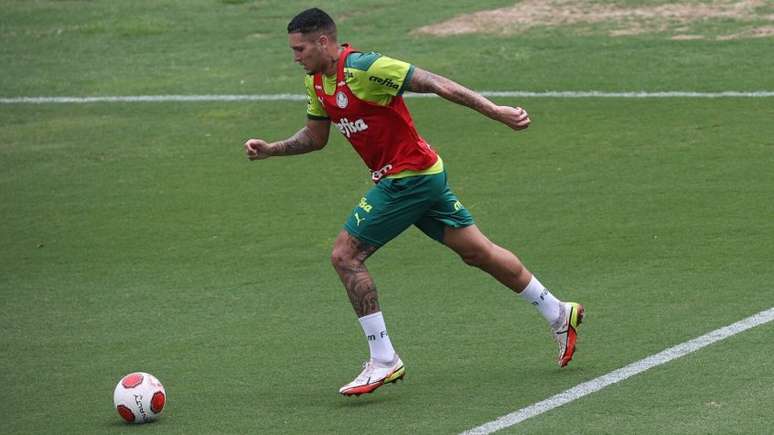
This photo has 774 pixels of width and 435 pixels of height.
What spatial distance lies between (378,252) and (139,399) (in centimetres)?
414

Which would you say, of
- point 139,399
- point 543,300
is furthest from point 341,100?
point 139,399

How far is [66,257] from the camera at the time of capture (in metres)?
12.2

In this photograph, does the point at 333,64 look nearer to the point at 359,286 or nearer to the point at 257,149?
the point at 257,149

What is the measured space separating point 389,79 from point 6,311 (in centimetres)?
398

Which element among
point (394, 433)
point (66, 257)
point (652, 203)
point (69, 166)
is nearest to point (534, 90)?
point (652, 203)

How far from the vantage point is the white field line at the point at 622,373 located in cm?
777

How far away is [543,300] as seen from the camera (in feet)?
29.0

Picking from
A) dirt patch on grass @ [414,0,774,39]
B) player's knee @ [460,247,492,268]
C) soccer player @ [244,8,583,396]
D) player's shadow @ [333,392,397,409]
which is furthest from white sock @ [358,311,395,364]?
dirt patch on grass @ [414,0,774,39]

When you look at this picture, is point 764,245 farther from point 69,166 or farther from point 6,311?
point 69,166

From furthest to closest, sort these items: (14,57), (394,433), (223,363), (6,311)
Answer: (14,57), (6,311), (223,363), (394,433)

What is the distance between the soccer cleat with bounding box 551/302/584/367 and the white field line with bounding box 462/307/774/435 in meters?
0.31

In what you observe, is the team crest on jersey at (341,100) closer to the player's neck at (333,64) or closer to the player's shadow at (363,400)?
the player's neck at (333,64)

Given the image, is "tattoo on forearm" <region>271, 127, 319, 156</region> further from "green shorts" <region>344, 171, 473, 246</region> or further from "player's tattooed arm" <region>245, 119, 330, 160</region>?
"green shorts" <region>344, 171, 473, 246</region>

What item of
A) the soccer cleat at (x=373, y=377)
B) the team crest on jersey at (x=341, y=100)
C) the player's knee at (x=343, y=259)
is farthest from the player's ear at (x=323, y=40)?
the soccer cleat at (x=373, y=377)
